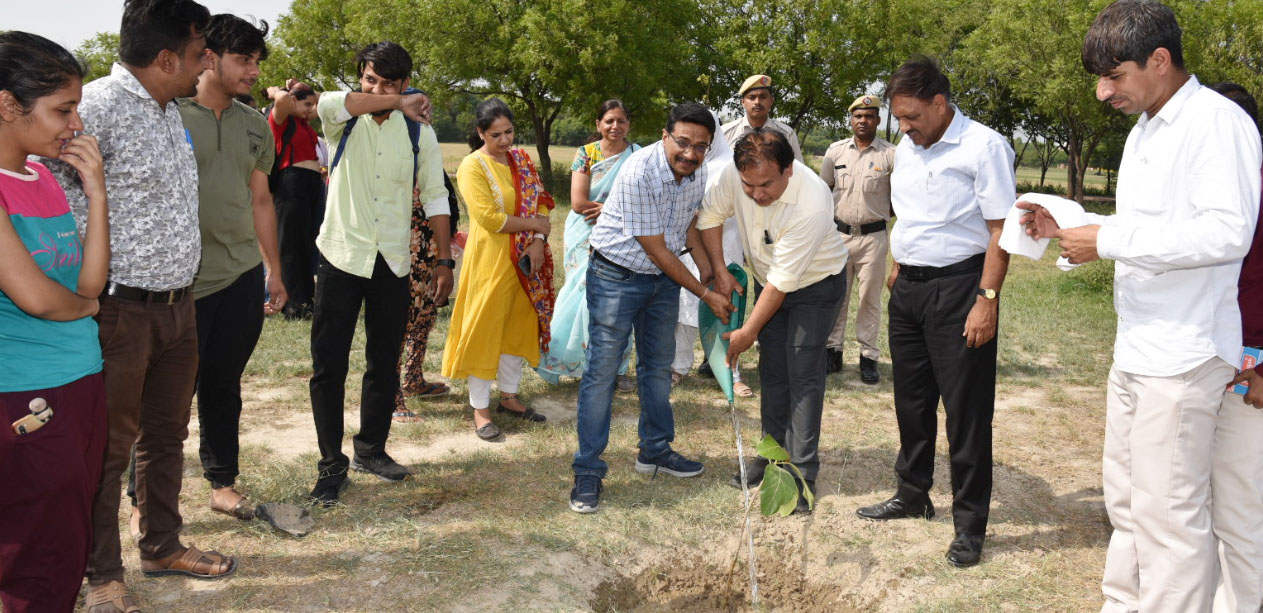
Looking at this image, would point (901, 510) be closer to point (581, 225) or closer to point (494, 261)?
point (494, 261)

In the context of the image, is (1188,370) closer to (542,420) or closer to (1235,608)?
(1235,608)

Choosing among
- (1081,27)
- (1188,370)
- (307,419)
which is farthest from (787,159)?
(1081,27)

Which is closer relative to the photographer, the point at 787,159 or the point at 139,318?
the point at 139,318

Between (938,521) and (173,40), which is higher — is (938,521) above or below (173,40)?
below

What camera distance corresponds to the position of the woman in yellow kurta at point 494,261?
464 cm

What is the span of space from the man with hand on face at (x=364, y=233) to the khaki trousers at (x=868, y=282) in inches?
132

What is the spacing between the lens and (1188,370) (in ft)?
7.98

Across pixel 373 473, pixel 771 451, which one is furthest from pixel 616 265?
pixel 373 473

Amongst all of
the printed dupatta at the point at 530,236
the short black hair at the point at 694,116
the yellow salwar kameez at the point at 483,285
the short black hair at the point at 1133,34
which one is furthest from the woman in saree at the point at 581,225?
the short black hair at the point at 1133,34

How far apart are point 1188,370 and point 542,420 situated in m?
3.40

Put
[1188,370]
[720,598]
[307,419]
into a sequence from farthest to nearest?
[307,419] < [720,598] < [1188,370]

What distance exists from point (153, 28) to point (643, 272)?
2106mm

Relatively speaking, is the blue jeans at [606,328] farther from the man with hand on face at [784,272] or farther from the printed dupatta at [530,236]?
the printed dupatta at [530,236]

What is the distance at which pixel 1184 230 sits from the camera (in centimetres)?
229
